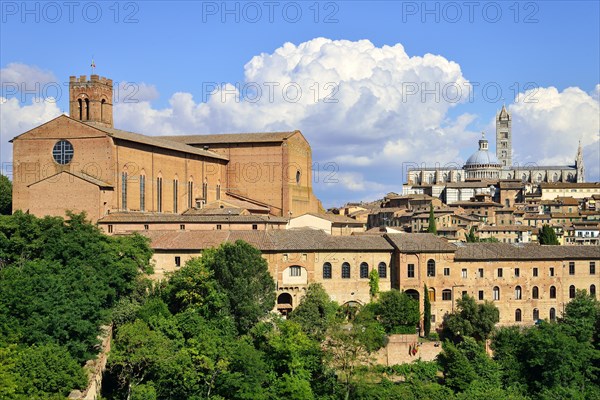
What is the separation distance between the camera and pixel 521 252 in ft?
153

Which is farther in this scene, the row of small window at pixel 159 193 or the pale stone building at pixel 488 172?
the pale stone building at pixel 488 172

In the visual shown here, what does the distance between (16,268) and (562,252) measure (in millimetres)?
28941

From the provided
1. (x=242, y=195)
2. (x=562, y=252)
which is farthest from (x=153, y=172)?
(x=562, y=252)

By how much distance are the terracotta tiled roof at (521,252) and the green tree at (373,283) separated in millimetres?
4479

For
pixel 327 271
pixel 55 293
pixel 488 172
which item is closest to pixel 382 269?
pixel 327 271

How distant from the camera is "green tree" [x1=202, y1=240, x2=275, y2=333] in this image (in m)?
38.7

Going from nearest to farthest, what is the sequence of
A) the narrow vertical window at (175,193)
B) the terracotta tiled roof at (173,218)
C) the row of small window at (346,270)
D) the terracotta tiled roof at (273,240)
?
the terracotta tiled roof at (273,240)
the row of small window at (346,270)
the terracotta tiled roof at (173,218)
the narrow vertical window at (175,193)

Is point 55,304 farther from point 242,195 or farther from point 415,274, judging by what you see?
point 242,195

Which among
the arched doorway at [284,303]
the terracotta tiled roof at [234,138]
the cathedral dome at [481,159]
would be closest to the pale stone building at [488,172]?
the cathedral dome at [481,159]

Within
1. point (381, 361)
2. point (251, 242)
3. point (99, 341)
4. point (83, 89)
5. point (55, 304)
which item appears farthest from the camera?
point (83, 89)

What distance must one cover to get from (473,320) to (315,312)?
323 inches

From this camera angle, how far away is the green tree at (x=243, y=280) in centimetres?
3866

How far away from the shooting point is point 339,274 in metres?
43.9

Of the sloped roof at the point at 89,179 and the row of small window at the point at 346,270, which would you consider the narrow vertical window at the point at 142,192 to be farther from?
the row of small window at the point at 346,270
